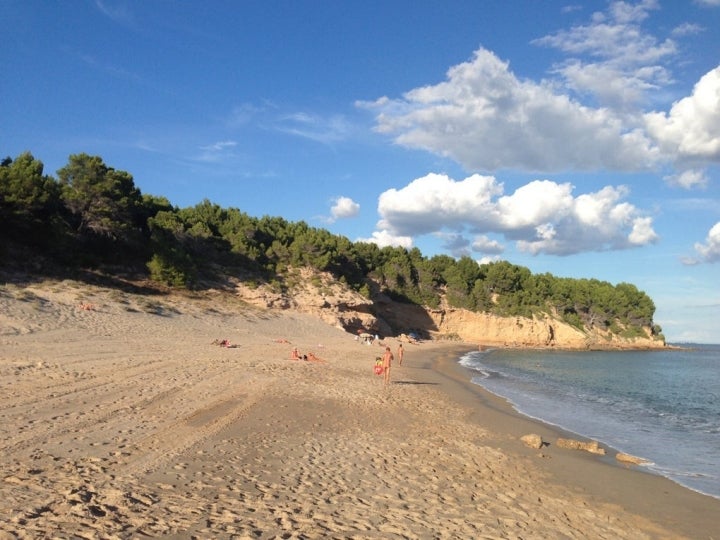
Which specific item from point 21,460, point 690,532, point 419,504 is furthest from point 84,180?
point 690,532

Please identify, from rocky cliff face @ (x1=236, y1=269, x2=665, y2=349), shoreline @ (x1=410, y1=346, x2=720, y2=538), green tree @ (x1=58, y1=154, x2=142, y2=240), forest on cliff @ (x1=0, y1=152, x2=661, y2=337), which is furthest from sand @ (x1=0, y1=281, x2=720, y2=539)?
rocky cliff face @ (x1=236, y1=269, x2=665, y2=349)

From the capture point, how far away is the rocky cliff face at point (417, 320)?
45.7 meters

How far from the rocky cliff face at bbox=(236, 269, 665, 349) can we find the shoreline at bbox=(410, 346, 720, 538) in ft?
102

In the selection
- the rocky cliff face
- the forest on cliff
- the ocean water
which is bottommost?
the ocean water

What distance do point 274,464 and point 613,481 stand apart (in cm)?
608

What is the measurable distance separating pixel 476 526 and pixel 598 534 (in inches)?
67.1

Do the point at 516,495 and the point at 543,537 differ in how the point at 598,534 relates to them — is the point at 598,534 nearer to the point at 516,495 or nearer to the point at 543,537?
the point at 543,537

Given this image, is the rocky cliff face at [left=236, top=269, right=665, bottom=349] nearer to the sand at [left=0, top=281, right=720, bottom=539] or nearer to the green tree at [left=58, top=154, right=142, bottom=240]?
the green tree at [left=58, top=154, right=142, bottom=240]

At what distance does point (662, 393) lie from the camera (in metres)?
26.2

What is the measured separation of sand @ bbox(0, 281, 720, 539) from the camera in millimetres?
5758

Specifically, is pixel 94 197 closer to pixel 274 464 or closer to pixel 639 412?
pixel 274 464

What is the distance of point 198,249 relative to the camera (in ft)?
151

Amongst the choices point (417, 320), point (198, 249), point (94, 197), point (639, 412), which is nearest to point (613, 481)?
point (639, 412)

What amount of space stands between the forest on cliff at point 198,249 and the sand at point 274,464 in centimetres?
1519
